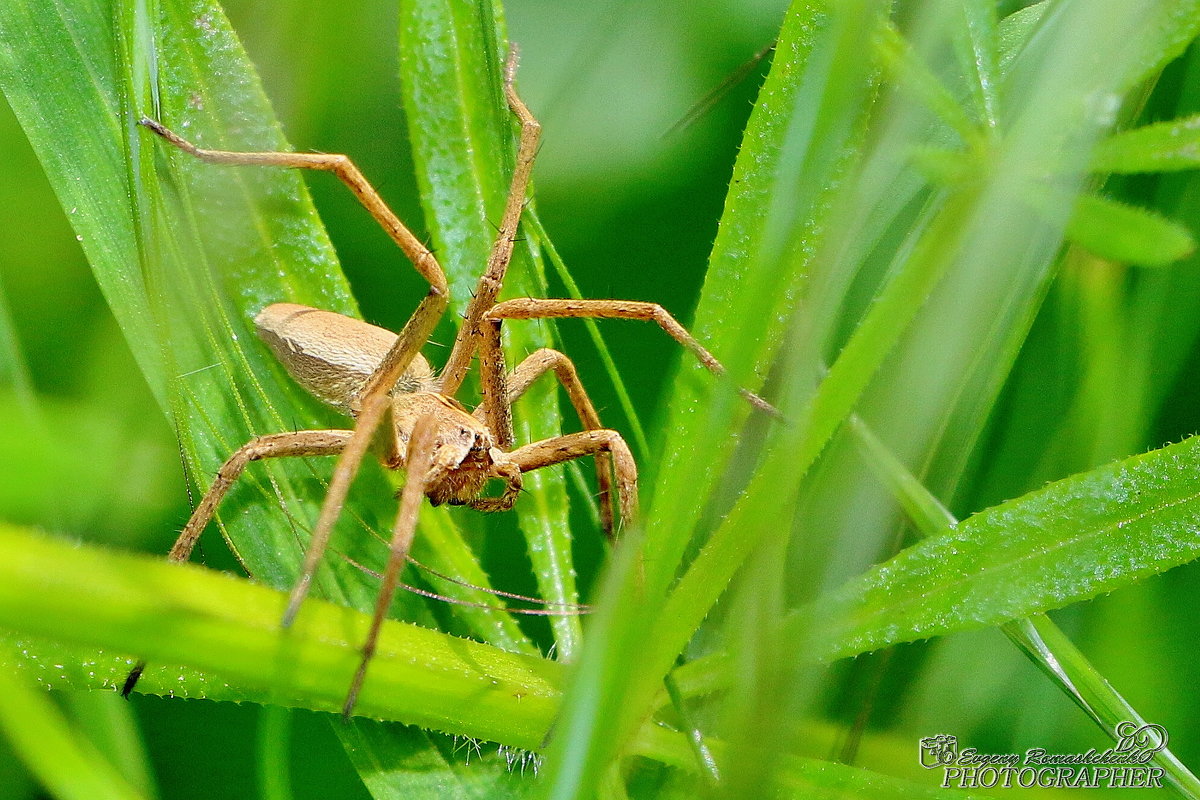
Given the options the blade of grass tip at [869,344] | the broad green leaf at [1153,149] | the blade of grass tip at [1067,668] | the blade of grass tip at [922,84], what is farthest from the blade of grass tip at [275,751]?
the broad green leaf at [1153,149]

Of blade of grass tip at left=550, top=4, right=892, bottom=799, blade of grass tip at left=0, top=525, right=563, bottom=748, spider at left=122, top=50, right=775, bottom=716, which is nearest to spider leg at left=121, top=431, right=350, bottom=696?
spider at left=122, top=50, right=775, bottom=716

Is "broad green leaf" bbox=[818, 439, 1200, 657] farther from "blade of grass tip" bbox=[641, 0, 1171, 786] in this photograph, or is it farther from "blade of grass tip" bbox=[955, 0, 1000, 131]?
"blade of grass tip" bbox=[955, 0, 1000, 131]

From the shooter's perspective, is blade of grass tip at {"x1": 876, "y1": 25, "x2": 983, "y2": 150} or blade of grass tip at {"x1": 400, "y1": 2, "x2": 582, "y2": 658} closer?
blade of grass tip at {"x1": 876, "y1": 25, "x2": 983, "y2": 150}

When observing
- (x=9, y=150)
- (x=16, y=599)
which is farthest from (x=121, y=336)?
(x=16, y=599)

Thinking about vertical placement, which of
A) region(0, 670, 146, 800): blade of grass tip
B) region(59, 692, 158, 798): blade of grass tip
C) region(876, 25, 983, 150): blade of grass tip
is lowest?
region(59, 692, 158, 798): blade of grass tip

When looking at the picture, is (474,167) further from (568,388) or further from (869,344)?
(869,344)

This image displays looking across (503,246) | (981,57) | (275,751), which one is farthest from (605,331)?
(275,751)
